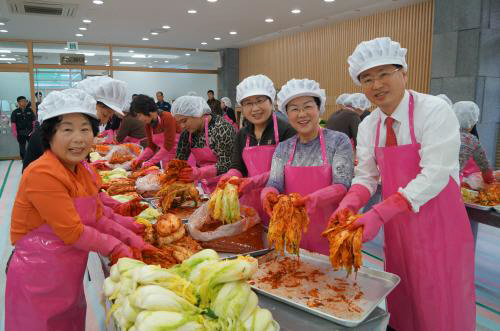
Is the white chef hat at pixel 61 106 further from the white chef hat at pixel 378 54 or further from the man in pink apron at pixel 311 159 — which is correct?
the white chef hat at pixel 378 54

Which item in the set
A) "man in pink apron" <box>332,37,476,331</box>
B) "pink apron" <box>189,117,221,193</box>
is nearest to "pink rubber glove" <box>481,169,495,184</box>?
"man in pink apron" <box>332,37,476,331</box>

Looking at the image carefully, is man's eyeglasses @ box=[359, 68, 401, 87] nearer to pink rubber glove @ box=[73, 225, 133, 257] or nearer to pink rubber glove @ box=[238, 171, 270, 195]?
pink rubber glove @ box=[238, 171, 270, 195]

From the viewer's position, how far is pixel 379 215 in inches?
64.9

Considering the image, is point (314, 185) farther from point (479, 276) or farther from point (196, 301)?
point (479, 276)

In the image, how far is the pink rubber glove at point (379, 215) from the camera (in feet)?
5.19

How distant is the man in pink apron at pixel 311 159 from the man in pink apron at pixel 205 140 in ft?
3.20

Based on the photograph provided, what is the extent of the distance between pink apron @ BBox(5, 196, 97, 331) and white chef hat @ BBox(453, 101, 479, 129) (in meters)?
3.98

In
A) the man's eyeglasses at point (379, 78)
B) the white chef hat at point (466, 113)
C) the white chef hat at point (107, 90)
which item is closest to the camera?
the man's eyeglasses at point (379, 78)

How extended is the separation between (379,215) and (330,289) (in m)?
0.37

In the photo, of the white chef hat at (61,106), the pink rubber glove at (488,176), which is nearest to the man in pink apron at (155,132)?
the white chef hat at (61,106)

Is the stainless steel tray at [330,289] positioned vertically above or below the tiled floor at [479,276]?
above

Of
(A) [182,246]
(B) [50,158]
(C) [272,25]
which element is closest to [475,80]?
(C) [272,25]

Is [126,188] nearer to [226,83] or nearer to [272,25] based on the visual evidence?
[272,25]

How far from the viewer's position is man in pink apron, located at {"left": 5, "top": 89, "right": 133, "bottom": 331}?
1700 millimetres
